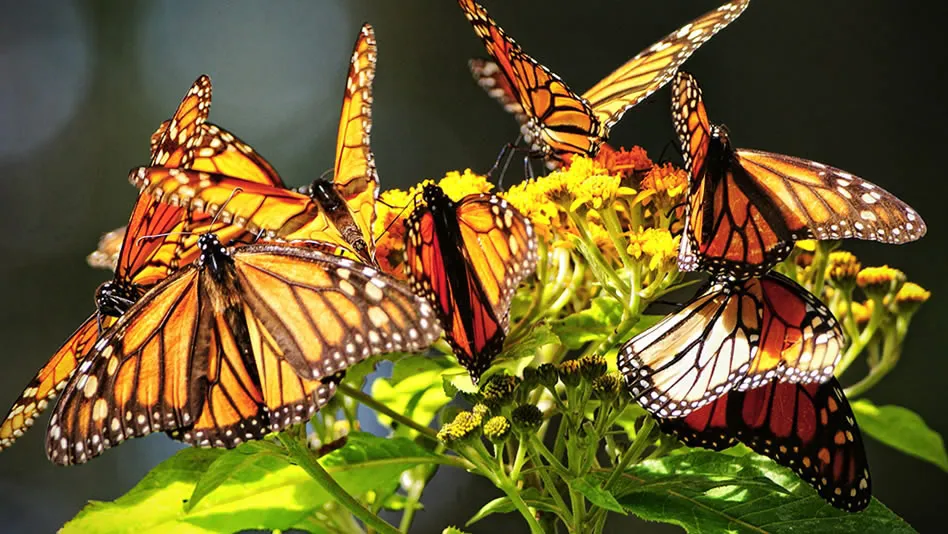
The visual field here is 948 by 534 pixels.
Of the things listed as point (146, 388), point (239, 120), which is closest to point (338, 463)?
point (146, 388)

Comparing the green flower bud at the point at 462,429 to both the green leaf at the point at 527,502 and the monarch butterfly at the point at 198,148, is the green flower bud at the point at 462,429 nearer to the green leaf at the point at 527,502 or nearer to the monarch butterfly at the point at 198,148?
the green leaf at the point at 527,502

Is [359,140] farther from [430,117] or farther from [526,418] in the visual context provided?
[430,117]

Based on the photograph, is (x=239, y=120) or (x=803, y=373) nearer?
(x=803, y=373)

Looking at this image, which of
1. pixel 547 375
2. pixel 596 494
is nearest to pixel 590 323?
pixel 547 375

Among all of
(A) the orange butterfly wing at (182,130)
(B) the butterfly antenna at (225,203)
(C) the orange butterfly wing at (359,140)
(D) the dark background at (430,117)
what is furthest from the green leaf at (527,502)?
(D) the dark background at (430,117)

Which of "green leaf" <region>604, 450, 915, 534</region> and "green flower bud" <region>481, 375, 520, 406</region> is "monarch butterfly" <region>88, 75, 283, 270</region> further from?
"green leaf" <region>604, 450, 915, 534</region>

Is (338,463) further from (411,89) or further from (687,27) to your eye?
(411,89)

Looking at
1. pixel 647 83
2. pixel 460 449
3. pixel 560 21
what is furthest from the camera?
pixel 560 21
